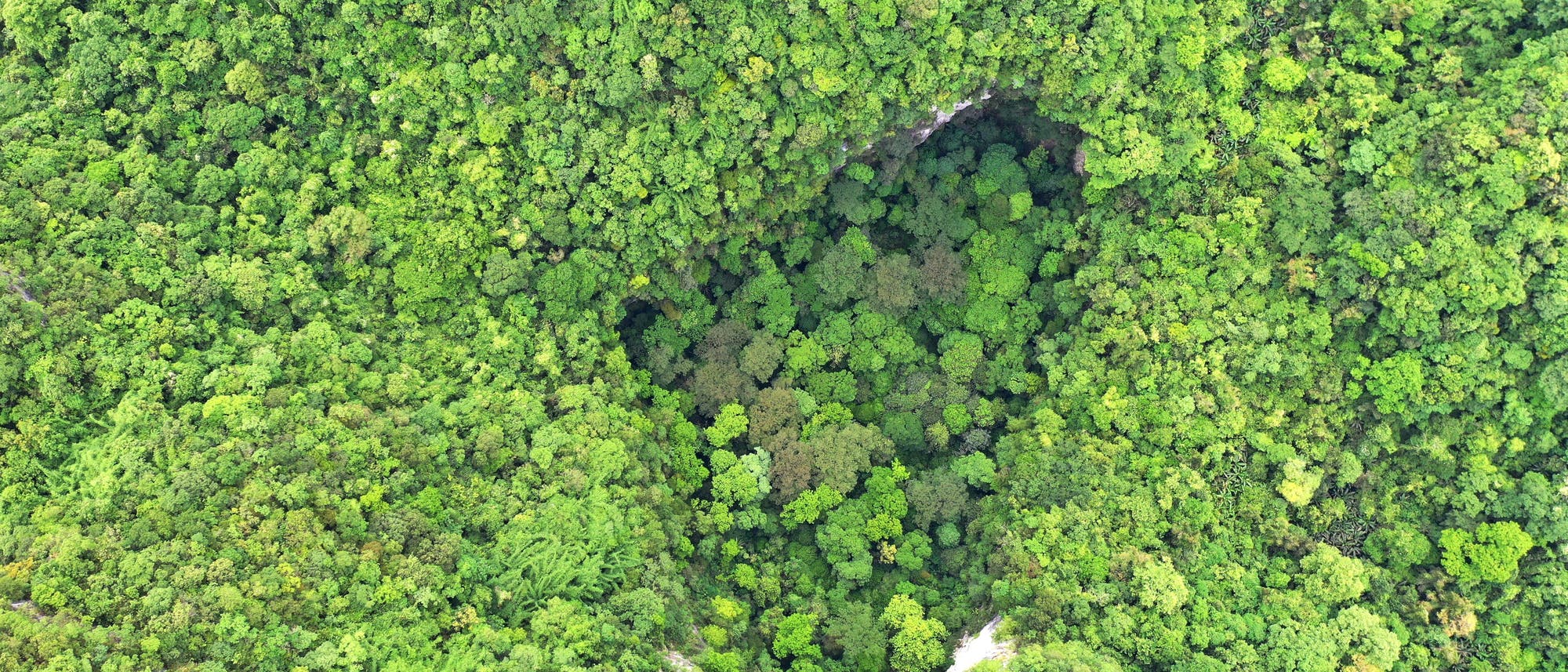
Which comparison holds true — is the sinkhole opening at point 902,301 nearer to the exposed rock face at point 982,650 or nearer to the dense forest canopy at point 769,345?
the dense forest canopy at point 769,345

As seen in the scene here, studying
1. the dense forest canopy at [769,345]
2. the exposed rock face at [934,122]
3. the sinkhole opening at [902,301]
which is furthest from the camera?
the sinkhole opening at [902,301]

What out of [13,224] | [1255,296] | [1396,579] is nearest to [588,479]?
[13,224]

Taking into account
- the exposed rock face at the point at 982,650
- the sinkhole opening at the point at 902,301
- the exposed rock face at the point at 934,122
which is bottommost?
the exposed rock face at the point at 982,650

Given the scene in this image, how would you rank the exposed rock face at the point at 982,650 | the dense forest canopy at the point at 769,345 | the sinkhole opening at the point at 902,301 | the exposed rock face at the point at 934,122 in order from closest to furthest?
the dense forest canopy at the point at 769,345 → the exposed rock face at the point at 982,650 → the exposed rock face at the point at 934,122 → the sinkhole opening at the point at 902,301

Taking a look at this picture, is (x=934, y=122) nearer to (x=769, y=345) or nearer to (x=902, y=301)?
(x=902, y=301)

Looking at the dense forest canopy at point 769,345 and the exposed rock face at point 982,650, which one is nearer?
the dense forest canopy at point 769,345

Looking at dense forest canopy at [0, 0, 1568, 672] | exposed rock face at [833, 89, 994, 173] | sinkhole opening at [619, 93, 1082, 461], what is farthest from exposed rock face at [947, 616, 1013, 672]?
exposed rock face at [833, 89, 994, 173]

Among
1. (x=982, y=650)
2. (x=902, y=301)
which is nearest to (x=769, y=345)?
(x=902, y=301)

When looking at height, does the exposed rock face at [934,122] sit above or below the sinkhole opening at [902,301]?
above

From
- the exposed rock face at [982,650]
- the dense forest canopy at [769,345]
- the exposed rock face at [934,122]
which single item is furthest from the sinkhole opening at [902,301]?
the exposed rock face at [982,650]

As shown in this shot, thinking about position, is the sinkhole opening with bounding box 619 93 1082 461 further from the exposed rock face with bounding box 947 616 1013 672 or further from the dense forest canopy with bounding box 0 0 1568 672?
the exposed rock face with bounding box 947 616 1013 672
